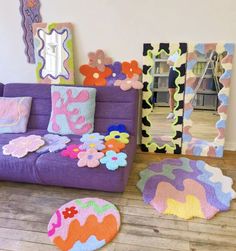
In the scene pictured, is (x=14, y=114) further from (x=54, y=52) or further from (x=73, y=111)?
(x=54, y=52)

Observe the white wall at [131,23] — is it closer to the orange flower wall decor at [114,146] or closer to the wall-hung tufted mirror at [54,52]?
the wall-hung tufted mirror at [54,52]

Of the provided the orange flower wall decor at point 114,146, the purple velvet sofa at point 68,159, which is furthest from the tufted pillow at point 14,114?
the orange flower wall decor at point 114,146

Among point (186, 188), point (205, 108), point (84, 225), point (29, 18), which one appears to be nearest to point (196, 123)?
point (205, 108)

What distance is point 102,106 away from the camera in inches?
92.4

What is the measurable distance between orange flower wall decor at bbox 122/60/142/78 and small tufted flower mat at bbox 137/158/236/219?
36.9 inches

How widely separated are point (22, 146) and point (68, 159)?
1.49 ft

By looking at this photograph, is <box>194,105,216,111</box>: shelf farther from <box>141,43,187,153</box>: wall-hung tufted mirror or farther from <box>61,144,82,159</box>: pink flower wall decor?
<box>61,144,82,159</box>: pink flower wall decor

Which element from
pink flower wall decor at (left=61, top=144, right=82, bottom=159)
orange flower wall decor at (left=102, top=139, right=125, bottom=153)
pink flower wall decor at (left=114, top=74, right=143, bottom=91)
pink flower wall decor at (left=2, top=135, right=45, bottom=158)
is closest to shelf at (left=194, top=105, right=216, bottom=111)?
pink flower wall decor at (left=114, top=74, right=143, bottom=91)

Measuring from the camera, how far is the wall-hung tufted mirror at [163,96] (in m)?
2.34

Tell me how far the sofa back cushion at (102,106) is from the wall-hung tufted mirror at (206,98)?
59 centimetres

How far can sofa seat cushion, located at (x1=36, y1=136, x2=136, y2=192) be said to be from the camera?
1.76 m

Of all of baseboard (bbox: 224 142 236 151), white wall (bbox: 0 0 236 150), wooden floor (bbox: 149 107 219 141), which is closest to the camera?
white wall (bbox: 0 0 236 150)

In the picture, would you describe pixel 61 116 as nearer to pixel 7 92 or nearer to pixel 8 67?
pixel 7 92

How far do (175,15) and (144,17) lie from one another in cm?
29
